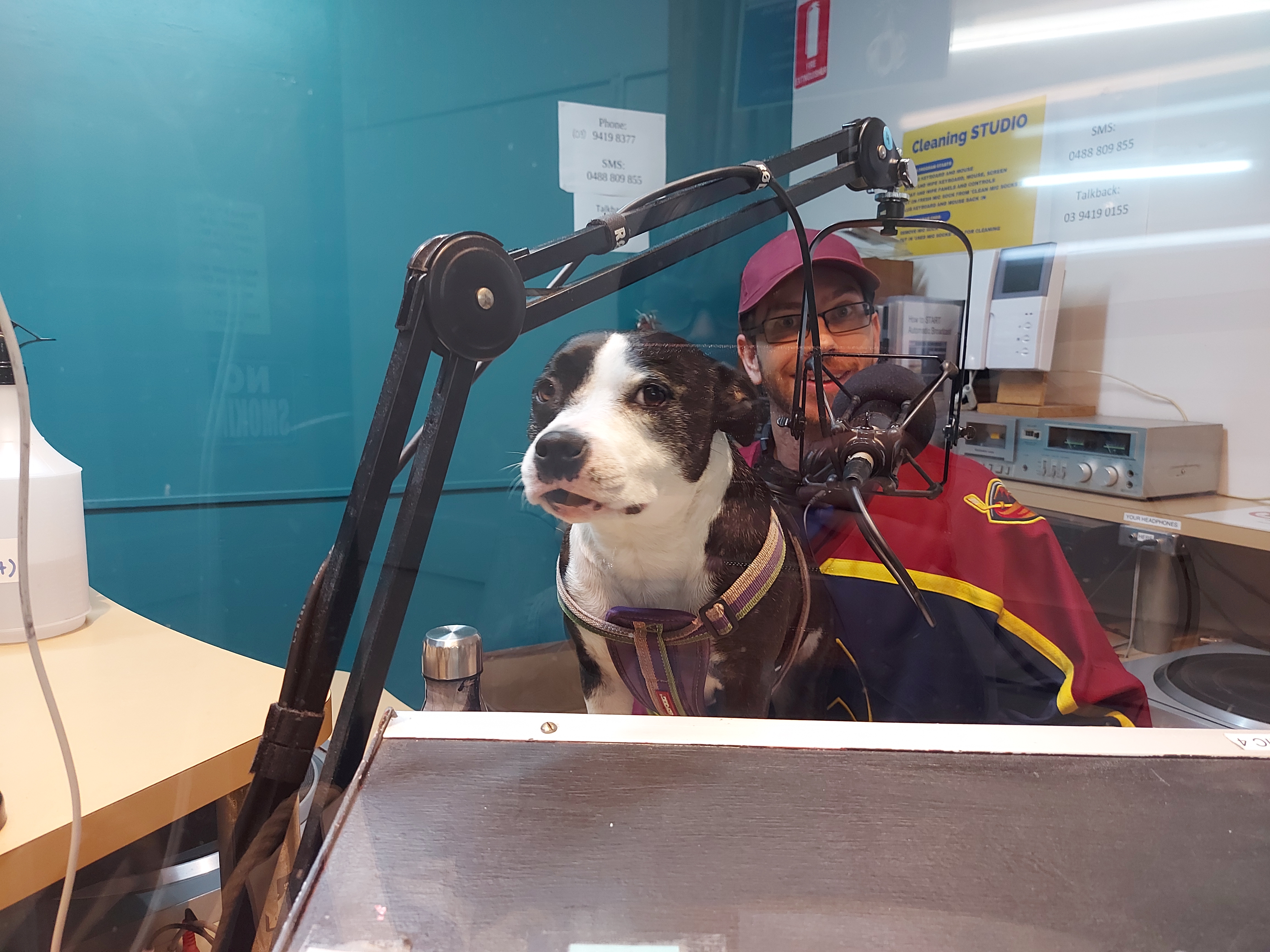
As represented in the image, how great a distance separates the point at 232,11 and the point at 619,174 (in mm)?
416

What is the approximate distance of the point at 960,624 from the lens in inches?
29.0

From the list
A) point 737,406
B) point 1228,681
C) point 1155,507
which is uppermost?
point 737,406

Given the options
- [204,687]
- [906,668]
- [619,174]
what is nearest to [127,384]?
[204,687]

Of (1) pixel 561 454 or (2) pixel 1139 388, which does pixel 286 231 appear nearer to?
(1) pixel 561 454

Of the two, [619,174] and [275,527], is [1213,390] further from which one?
[275,527]

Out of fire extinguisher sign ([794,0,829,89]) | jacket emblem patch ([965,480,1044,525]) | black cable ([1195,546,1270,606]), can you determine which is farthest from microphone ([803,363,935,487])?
black cable ([1195,546,1270,606])

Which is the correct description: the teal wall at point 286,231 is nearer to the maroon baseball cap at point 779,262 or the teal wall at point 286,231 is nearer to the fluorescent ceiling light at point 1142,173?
the maroon baseball cap at point 779,262

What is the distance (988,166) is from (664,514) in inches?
22.7

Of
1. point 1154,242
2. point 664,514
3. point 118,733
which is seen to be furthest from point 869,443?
point 118,733

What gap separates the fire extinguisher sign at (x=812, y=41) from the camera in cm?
78

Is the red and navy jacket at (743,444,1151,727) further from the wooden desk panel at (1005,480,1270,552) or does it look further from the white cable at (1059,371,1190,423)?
the white cable at (1059,371,1190,423)

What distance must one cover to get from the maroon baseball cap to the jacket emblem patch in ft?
0.92

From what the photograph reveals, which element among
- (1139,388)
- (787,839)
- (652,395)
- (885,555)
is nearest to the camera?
(787,839)

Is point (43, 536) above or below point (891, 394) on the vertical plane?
below
